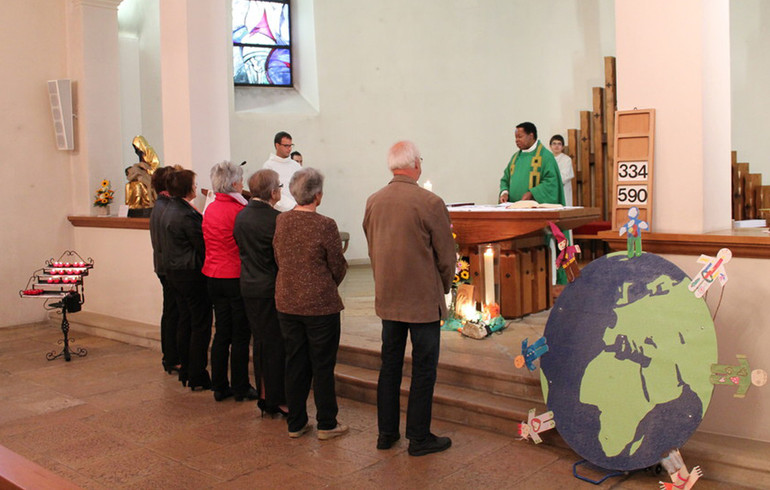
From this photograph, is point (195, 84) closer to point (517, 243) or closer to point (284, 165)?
point (284, 165)

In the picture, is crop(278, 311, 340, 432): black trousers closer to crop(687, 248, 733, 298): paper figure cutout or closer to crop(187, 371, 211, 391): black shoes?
crop(187, 371, 211, 391): black shoes

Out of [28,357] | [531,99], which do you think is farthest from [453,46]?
[28,357]

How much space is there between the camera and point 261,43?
11.6 m

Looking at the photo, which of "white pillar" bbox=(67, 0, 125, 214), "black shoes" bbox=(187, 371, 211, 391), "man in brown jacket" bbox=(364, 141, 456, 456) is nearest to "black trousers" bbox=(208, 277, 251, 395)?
"black shoes" bbox=(187, 371, 211, 391)

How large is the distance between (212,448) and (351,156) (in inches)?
290

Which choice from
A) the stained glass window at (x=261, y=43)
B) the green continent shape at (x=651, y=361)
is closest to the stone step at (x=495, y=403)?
the green continent shape at (x=651, y=361)

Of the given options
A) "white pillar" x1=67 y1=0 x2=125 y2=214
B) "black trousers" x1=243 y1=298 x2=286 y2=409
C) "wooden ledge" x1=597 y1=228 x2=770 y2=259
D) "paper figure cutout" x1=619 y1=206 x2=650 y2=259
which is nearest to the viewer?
"wooden ledge" x1=597 y1=228 x2=770 y2=259

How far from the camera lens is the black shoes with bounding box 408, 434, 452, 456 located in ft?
13.8

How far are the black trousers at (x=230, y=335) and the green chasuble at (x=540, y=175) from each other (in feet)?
10.1

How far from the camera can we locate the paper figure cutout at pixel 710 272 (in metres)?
3.57

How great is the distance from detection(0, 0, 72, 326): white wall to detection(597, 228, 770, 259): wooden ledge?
715 centimetres

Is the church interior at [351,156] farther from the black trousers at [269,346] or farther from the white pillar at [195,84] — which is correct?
the black trousers at [269,346]

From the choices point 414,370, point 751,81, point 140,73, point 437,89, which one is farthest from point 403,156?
point 140,73

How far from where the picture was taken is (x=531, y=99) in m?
11.7
